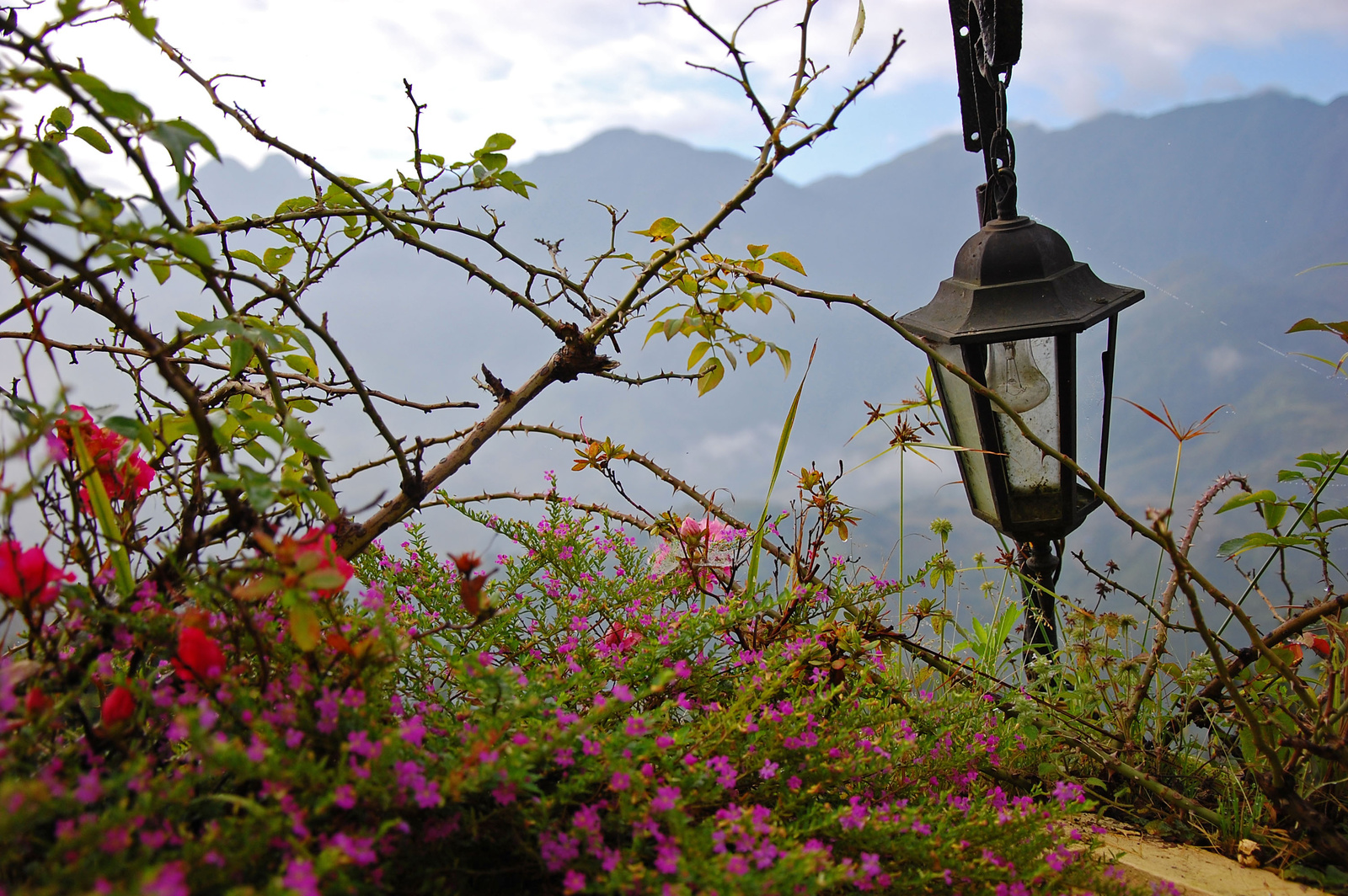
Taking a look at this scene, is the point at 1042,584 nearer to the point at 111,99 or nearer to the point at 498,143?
the point at 498,143

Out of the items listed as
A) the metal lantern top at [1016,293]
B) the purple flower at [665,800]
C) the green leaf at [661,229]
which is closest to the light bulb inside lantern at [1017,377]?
the metal lantern top at [1016,293]

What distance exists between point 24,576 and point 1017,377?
1.81 meters

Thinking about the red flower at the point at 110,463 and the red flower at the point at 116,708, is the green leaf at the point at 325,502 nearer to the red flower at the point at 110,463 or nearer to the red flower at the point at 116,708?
the red flower at the point at 116,708

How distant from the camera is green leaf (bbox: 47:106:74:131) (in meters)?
1.48

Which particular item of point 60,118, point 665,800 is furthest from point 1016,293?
point 60,118

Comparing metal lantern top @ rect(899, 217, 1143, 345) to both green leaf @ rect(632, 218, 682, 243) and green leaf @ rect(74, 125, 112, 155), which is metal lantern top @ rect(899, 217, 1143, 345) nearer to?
green leaf @ rect(632, 218, 682, 243)

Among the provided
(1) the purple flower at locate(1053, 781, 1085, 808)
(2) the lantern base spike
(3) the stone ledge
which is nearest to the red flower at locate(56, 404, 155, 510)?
(1) the purple flower at locate(1053, 781, 1085, 808)

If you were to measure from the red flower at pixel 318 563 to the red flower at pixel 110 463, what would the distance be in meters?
0.36

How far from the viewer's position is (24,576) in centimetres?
71

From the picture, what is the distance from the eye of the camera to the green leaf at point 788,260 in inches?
53.5

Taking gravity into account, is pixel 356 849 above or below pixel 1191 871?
above

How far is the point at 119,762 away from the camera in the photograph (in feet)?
2.35

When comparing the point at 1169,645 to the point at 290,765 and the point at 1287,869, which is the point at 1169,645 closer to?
the point at 1287,869

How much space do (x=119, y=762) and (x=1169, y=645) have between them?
2.01 metres
